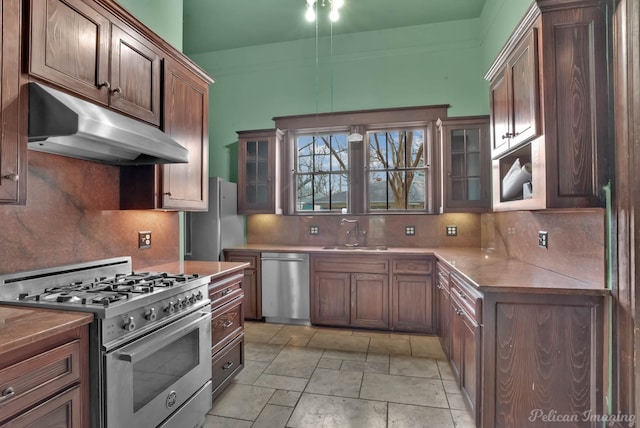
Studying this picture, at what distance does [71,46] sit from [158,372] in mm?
1640

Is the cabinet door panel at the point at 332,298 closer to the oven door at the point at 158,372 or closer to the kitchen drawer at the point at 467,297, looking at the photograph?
the kitchen drawer at the point at 467,297

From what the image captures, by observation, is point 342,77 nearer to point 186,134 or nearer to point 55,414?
point 186,134

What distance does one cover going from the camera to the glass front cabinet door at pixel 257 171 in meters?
4.06

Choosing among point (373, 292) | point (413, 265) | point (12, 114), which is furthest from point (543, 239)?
point (12, 114)

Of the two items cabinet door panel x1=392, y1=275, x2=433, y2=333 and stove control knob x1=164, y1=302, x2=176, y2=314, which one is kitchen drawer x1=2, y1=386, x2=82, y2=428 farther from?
cabinet door panel x1=392, y1=275, x2=433, y2=333

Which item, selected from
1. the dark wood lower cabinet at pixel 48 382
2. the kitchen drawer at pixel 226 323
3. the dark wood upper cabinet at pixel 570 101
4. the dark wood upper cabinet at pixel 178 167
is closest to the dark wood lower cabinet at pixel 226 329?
the kitchen drawer at pixel 226 323

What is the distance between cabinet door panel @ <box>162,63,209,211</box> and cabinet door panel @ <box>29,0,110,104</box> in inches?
19.8

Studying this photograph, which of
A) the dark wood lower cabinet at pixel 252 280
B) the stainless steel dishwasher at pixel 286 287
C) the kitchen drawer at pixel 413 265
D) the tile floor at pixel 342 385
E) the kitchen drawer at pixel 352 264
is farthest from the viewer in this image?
the dark wood lower cabinet at pixel 252 280

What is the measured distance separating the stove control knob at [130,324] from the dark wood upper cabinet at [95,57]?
1.12 m

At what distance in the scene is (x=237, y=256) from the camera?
3869 mm

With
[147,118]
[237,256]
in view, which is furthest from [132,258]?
[237,256]

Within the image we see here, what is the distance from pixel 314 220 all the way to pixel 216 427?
2.66 metres

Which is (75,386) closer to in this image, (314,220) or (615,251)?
(615,251)

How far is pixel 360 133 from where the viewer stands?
13.2ft
